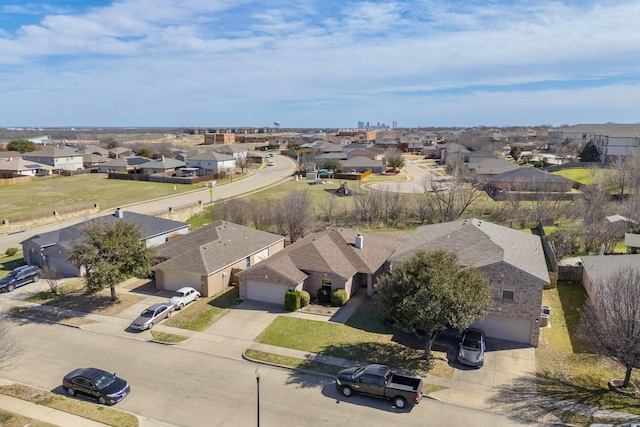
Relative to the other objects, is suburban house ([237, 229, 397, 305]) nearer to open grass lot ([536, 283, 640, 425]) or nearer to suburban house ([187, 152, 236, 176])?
open grass lot ([536, 283, 640, 425])

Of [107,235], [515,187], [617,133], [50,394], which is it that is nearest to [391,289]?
[50,394]

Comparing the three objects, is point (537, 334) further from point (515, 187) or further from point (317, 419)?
point (515, 187)

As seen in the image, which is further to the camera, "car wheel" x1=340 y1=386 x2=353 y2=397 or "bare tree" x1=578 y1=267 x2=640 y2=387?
"car wheel" x1=340 y1=386 x2=353 y2=397

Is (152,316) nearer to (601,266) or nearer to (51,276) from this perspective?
(51,276)

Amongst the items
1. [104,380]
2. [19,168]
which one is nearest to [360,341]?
[104,380]

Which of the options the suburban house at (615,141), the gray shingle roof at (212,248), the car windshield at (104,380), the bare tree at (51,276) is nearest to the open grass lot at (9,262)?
the bare tree at (51,276)

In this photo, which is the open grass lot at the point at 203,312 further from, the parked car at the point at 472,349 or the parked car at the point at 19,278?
the parked car at the point at 472,349

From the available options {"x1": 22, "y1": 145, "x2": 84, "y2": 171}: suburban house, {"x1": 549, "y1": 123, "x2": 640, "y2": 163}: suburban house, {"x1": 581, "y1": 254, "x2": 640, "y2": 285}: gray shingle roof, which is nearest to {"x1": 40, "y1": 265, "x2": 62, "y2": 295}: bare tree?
{"x1": 581, "y1": 254, "x2": 640, "y2": 285}: gray shingle roof

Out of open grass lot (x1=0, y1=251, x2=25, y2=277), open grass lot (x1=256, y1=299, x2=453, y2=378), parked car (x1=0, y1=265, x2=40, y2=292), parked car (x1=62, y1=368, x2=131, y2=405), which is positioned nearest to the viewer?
parked car (x1=62, y1=368, x2=131, y2=405)

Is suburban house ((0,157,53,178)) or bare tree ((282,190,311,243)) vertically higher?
suburban house ((0,157,53,178))
